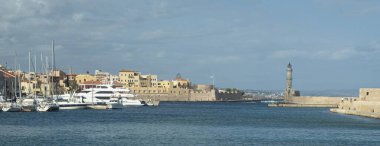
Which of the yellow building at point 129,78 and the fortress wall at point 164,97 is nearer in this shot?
the fortress wall at point 164,97

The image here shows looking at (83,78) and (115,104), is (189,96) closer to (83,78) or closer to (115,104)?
(83,78)

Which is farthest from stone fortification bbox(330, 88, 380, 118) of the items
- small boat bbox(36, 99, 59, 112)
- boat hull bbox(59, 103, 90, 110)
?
small boat bbox(36, 99, 59, 112)

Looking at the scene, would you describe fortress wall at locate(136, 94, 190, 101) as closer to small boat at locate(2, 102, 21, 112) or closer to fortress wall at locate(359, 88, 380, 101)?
small boat at locate(2, 102, 21, 112)

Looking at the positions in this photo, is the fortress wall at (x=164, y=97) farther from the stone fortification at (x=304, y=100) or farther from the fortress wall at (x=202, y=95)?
Result: the stone fortification at (x=304, y=100)

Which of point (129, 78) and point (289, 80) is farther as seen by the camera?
point (129, 78)

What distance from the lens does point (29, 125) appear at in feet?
175

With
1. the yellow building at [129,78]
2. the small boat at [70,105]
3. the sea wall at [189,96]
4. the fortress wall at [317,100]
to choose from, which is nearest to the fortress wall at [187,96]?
the sea wall at [189,96]

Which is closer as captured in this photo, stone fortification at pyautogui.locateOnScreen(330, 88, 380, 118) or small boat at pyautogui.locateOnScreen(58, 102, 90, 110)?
stone fortification at pyautogui.locateOnScreen(330, 88, 380, 118)

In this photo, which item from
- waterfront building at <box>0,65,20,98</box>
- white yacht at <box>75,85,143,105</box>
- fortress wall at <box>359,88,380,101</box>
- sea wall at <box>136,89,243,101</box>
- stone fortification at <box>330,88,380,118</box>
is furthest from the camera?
sea wall at <box>136,89,243,101</box>

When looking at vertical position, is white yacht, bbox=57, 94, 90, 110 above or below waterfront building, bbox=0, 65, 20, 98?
below

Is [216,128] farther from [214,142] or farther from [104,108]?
→ [104,108]

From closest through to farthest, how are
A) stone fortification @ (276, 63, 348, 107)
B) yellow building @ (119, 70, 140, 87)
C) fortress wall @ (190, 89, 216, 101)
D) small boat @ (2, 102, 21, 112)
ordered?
small boat @ (2, 102, 21, 112)
stone fortification @ (276, 63, 348, 107)
yellow building @ (119, 70, 140, 87)
fortress wall @ (190, 89, 216, 101)

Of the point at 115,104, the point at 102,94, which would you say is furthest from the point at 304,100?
the point at 115,104

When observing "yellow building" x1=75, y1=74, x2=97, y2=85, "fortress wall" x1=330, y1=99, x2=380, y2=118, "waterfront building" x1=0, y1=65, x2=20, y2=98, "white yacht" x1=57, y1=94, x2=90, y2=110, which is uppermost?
"yellow building" x1=75, y1=74, x2=97, y2=85
